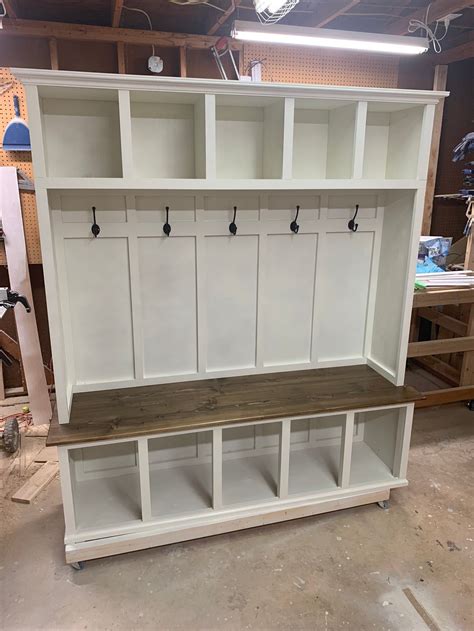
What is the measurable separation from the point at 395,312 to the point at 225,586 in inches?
61.2

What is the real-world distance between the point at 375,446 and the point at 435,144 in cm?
329

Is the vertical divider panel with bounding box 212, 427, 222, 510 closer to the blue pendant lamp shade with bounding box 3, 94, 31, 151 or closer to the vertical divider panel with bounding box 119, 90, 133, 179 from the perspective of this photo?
the vertical divider panel with bounding box 119, 90, 133, 179

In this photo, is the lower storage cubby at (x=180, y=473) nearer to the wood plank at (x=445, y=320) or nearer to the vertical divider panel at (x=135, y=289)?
the vertical divider panel at (x=135, y=289)

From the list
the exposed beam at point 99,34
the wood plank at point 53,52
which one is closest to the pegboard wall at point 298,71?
the exposed beam at point 99,34

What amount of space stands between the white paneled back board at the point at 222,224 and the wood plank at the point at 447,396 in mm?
1093

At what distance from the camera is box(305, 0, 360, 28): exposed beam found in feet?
10.6

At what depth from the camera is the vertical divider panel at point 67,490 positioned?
201 centimetres

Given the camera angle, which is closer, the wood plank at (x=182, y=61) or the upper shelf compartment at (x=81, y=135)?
the upper shelf compartment at (x=81, y=135)

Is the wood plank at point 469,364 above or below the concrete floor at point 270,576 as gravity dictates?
above

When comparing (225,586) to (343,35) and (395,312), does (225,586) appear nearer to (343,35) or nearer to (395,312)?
(395,312)

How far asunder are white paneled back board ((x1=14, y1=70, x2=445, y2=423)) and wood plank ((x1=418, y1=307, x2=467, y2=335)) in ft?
4.76

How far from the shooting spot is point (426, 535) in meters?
2.37

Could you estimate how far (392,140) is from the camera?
7.96ft

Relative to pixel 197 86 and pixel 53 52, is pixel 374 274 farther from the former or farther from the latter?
pixel 53 52
